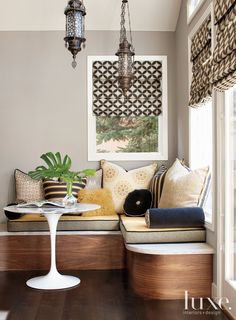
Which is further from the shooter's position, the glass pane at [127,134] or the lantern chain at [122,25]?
the glass pane at [127,134]

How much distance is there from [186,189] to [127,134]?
169cm

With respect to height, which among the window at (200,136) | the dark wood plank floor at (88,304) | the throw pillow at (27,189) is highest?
the window at (200,136)

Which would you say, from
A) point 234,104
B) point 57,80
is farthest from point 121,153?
point 234,104

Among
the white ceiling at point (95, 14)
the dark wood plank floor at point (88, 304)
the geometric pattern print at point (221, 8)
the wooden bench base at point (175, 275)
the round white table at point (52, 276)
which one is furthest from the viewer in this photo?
the white ceiling at point (95, 14)

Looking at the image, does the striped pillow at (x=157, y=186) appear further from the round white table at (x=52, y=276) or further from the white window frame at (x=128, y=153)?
the round white table at (x=52, y=276)

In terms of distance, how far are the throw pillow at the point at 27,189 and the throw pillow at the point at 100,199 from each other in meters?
0.56

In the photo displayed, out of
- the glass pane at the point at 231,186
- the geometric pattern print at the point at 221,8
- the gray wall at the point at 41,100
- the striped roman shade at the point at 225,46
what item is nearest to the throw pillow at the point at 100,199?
the gray wall at the point at 41,100

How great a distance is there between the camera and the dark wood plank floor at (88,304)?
3350 mm

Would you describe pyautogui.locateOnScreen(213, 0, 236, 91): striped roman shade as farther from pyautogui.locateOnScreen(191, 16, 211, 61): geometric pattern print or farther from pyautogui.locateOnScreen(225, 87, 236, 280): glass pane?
pyautogui.locateOnScreen(191, 16, 211, 61): geometric pattern print

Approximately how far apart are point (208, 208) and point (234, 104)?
4.26ft

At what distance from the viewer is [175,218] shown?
13.2 ft

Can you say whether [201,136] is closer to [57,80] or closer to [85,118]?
[85,118]

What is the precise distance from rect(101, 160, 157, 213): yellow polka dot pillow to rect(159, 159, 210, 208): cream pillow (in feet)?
3.03

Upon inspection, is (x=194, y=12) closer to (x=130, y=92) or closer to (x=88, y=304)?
(x=130, y=92)
